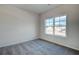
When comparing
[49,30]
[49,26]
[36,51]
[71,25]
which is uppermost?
[71,25]

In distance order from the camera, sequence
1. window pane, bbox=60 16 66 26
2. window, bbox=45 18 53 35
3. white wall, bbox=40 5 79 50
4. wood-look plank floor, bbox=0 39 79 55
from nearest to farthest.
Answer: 1. wood-look plank floor, bbox=0 39 79 55
2. white wall, bbox=40 5 79 50
3. window pane, bbox=60 16 66 26
4. window, bbox=45 18 53 35

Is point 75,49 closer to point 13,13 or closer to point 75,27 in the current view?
point 75,27

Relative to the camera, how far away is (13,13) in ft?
14.4

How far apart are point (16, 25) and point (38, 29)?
6.51ft

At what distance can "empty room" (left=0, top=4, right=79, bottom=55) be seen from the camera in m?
3.36

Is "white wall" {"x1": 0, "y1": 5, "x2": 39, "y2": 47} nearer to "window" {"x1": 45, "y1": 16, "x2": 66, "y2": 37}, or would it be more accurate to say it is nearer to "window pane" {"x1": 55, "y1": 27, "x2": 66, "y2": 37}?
"window" {"x1": 45, "y1": 16, "x2": 66, "y2": 37}

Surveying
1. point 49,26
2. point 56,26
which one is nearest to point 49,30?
point 49,26

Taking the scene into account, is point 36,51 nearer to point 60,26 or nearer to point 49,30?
point 60,26

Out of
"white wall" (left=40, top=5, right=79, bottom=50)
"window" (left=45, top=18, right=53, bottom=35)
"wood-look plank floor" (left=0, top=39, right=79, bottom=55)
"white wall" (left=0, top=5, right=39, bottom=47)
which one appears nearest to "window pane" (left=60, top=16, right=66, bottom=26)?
"white wall" (left=40, top=5, right=79, bottom=50)

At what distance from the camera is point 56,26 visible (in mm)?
4551

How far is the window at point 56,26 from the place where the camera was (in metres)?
4.02

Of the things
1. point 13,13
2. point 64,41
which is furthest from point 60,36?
point 13,13

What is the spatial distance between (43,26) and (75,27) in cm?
271

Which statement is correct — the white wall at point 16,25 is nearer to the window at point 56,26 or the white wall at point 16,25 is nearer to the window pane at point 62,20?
the window at point 56,26
